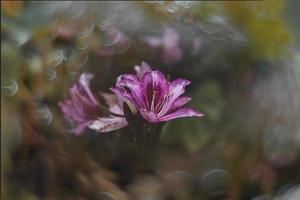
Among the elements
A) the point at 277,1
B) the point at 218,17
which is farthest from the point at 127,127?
the point at 218,17

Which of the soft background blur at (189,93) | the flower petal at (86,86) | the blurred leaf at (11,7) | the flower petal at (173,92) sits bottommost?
the soft background blur at (189,93)

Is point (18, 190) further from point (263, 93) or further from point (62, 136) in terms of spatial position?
point (263, 93)

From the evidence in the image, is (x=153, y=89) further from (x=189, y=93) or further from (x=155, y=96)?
(x=189, y=93)

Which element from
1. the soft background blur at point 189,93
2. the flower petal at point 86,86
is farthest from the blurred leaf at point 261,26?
the flower petal at point 86,86

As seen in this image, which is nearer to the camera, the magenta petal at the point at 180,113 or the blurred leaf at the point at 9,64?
the magenta petal at the point at 180,113

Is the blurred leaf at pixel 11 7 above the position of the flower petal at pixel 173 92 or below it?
below

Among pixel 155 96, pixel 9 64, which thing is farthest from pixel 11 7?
pixel 155 96

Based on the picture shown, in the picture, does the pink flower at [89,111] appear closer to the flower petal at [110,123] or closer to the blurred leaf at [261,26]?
the flower petal at [110,123]
